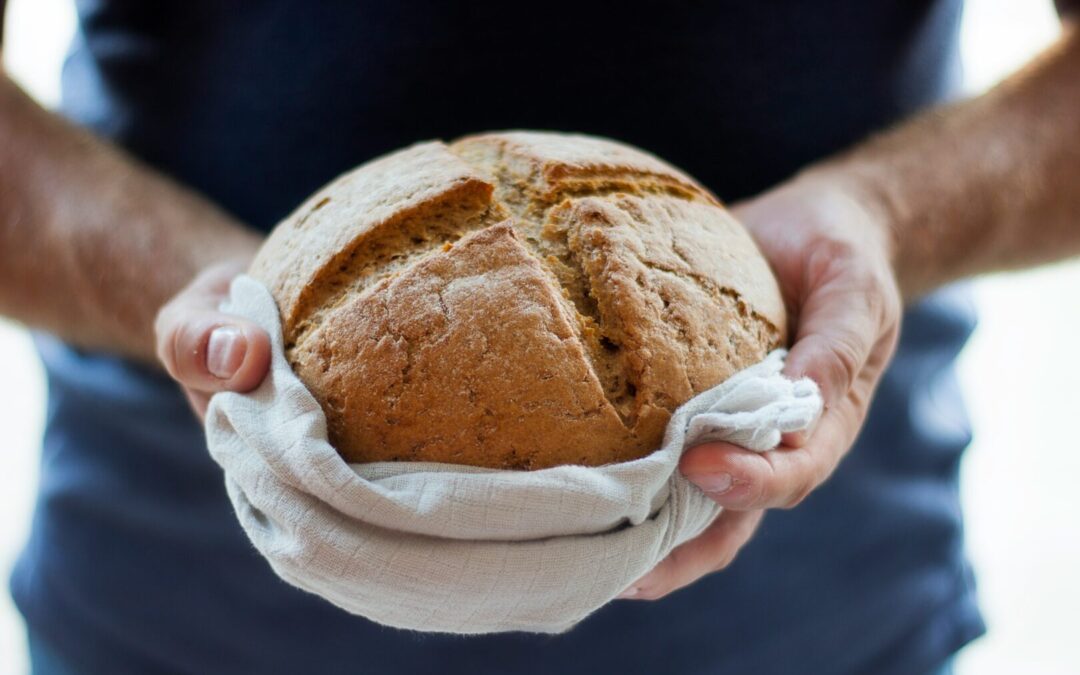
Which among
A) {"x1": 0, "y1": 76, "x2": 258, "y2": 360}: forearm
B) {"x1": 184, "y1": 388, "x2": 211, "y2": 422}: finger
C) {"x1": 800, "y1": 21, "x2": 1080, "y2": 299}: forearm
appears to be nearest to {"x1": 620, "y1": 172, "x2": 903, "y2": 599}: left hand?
{"x1": 800, "y1": 21, "x2": 1080, "y2": 299}: forearm

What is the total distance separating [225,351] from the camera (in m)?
1.22

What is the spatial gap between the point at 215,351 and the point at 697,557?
74cm

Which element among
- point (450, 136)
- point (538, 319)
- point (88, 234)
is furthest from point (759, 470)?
point (88, 234)

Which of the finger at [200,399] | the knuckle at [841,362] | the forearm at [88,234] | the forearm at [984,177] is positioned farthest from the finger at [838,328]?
the forearm at [88,234]

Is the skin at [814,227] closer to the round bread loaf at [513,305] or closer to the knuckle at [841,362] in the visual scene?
the knuckle at [841,362]

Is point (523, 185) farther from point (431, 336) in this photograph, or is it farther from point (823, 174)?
point (823, 174)

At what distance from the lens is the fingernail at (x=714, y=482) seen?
3.88ft

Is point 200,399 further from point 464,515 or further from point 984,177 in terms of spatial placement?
point 984,177

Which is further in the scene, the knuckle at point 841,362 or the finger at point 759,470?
the knuckle at point 841,362

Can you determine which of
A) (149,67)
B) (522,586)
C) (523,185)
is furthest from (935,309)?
(149,67)

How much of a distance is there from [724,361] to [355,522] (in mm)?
522

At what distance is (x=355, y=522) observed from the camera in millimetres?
1137

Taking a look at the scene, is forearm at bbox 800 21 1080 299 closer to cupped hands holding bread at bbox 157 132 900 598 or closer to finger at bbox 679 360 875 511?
cupped hands holding bread at bbox 157 132 900 598

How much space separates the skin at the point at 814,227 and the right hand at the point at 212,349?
0.05m
